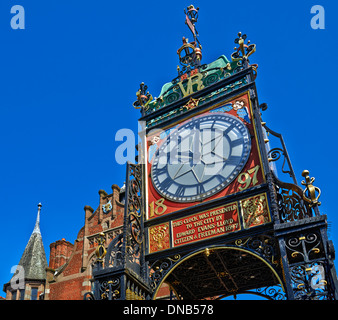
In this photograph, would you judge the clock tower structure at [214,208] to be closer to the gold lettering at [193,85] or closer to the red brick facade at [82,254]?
the gold lettering at [193,85]

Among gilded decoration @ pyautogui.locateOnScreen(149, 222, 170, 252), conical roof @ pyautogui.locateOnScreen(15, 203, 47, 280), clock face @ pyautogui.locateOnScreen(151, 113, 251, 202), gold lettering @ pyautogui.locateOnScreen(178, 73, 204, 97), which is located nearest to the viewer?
gilded decoration @ pyautogui.locateOnScreen(149, 222, 170, 252)

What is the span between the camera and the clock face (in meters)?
8.59

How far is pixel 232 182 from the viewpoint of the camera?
8.38m

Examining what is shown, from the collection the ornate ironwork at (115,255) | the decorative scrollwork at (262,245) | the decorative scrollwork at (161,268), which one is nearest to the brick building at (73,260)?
the ornate ironwork at (115,255)

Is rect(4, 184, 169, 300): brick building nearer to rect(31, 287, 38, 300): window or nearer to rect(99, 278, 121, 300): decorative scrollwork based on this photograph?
rect(31, 287, 38, 300): window

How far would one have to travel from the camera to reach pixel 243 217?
780 cm

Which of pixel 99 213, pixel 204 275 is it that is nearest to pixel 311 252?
pixel 204 275

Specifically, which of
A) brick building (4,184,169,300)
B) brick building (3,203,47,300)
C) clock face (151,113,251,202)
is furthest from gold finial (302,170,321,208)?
brick building (3,203,47,300)

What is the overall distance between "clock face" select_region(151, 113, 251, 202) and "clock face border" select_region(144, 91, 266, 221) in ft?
0.29

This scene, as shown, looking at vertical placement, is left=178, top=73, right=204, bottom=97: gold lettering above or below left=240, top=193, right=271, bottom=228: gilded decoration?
above

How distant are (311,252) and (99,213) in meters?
15.3

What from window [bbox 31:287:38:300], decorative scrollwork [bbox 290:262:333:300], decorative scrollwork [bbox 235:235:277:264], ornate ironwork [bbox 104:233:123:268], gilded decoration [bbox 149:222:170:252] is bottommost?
decorative scrollwork [bbox 290:262:333:300]

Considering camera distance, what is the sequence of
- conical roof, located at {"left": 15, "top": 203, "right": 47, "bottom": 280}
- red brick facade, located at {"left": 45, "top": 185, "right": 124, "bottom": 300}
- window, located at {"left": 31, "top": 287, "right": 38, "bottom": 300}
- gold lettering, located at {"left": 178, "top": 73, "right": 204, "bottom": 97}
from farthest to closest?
conical roof, located at {"left": 15, "top": 203, "right": 47, "bottom": 280}, window, located at {"left": 31, "top": 287, "right": 38, "bottom": 300}, red brick facade, located at {"left": 45, "top": 185, "right": 124, "bottom": 300}, gold lettering, located at {"left": 178, "top": 73, "right": 204, "bottom": 97}

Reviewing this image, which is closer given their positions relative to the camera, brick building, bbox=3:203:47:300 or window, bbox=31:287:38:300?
window, bbox=31:287:38:300
